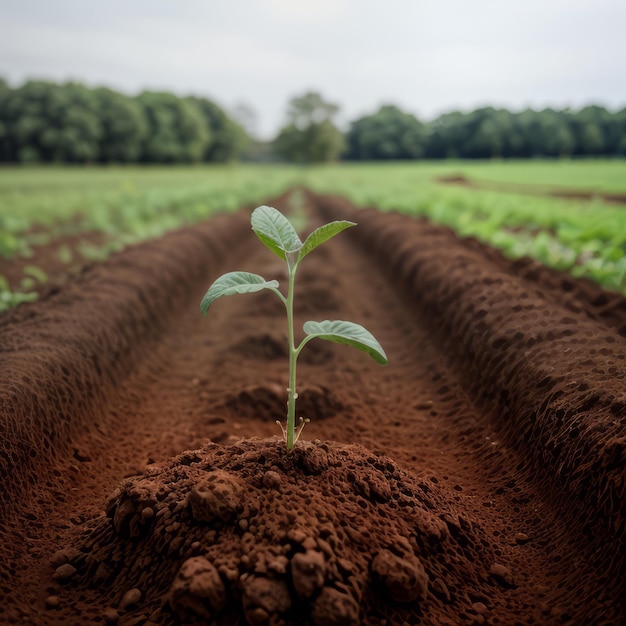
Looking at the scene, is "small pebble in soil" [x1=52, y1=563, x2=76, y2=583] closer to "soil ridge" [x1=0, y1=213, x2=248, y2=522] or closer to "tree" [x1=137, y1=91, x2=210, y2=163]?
"soil ridge" [x1=0, y1=213, x2=248, y2=522]

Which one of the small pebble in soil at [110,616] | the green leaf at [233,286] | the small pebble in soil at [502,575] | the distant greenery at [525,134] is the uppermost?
the distant greenery at [525,134]

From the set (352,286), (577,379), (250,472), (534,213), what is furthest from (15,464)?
(534,213)

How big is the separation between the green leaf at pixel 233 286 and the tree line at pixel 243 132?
5428 mm

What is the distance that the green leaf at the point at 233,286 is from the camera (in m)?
1.70

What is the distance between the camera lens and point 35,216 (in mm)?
10711

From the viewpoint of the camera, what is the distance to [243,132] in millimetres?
55219

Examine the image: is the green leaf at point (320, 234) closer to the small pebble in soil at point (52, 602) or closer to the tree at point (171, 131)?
the small pebble in soil at point (52, 602)

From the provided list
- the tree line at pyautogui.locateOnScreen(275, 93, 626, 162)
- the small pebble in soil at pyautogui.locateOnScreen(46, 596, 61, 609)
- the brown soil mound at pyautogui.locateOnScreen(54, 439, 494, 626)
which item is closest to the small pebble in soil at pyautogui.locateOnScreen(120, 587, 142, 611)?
the brown soil mound at pyautogui.locateOnScreen(54, 439, 494, 626)

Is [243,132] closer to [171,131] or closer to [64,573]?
[171,131]

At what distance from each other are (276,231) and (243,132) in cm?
5706

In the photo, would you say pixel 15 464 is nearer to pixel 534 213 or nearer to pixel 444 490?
pixel 444 490

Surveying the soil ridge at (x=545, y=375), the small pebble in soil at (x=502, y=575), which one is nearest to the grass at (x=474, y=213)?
the soil ridge at (x=545, y=375)

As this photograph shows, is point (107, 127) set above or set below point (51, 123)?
below

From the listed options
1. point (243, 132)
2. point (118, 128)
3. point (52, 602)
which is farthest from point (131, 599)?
point (243, 132)
